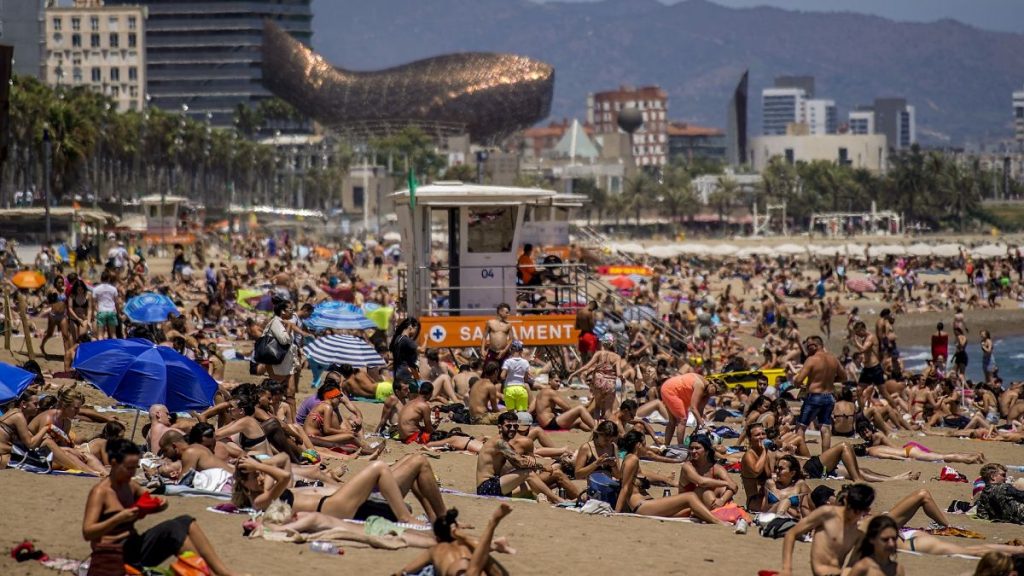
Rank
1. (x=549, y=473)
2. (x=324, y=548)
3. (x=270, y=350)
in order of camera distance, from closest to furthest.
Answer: (x=324, y=548) → (x=549, y=473) → (x=270, y=350)

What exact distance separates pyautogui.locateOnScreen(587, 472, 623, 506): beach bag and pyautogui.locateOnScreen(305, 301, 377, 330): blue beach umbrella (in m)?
8.57

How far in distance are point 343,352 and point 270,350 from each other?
8.43 feet

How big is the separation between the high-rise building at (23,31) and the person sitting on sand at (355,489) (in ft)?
188

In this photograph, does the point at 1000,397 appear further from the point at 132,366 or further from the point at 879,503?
the point at 132,366

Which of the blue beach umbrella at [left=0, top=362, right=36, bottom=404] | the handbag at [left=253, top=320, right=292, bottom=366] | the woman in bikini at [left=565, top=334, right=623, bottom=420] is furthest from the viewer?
the woman in bikini at [left=565, top=334, right=623, bottom=420]

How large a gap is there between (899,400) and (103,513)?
1296cm

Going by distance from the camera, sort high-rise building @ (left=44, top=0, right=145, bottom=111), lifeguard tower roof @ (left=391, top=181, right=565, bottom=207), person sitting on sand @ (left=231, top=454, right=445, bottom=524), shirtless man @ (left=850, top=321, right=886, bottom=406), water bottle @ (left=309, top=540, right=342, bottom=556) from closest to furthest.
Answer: water bottle @ (left=309, top=540, right=342, bottom=556) < person sitting on sand @ (left=231, top=454, right=445, bottom=524) < shirtless man @ (left=850, top=321, right=886, bottom=406) < lifeguard tower roof @ (left=391, top=181, right=565, bottom=207) < high-rise building @ (left=44, top=0, right=145, bottom=111)

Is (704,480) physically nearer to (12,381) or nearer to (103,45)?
(12,381)

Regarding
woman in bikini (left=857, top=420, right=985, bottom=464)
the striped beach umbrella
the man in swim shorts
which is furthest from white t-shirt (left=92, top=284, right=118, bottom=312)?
woman in bikini (left=857, top=420, right=985, bottom=464)

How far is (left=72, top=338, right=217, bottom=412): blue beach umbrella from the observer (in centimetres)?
1185

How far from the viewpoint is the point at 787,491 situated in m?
11.7

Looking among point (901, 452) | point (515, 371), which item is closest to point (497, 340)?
point (515, 371)

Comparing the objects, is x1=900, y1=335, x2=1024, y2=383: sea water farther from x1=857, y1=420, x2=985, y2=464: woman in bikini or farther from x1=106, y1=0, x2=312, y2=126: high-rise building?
x1=106, y1=0, x2=312, y2=126: high-rise building

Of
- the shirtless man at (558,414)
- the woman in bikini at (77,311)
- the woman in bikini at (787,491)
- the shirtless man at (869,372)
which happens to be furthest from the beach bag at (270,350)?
the shirtless man at (869,372)
